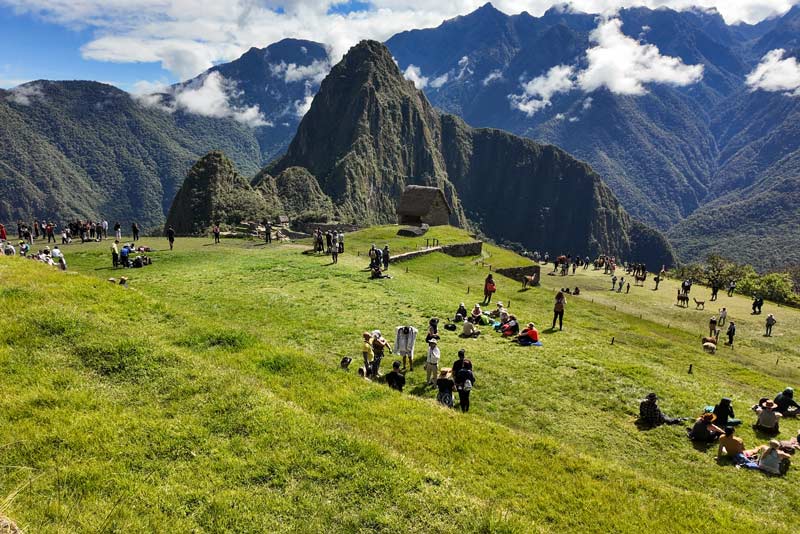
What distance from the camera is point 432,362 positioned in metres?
17.0

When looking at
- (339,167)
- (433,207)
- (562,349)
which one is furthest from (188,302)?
(339,167)

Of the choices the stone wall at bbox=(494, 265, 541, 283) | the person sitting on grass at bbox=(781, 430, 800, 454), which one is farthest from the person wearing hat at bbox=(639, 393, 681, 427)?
the stone wall at bbox=(494, 265, 541, 283)

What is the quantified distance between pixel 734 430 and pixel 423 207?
63.7 metres

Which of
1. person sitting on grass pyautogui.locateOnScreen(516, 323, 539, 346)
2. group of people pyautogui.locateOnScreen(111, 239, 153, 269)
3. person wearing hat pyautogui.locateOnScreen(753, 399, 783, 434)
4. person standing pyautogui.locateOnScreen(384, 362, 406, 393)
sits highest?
group of people pyautogui.locateOnScreen(111, 239, 153, 269)

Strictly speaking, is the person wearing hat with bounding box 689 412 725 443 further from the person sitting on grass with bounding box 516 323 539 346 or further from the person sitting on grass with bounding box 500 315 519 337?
the person sitting on grass with bounding box 500 315 519 337

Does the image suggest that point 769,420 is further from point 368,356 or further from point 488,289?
point 488,289

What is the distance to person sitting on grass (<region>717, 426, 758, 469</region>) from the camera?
13914 mm

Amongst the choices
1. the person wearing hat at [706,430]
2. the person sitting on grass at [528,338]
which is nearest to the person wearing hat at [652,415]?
the person wearing hat at [706,430]

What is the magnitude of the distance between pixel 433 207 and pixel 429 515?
70.5 m

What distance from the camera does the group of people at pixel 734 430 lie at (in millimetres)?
13641

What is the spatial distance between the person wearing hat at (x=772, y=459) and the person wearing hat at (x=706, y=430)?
140 cm

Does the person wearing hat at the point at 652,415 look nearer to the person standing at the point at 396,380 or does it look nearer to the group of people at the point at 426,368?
the group of people at the point at 426,368

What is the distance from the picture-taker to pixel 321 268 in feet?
114

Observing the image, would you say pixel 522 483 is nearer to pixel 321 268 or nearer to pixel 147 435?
pixel 147 435
